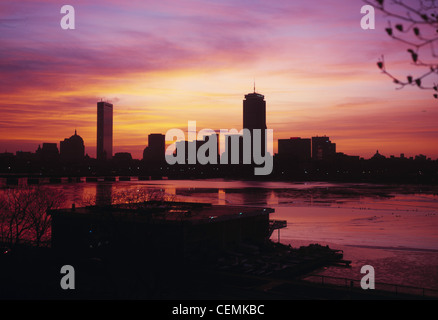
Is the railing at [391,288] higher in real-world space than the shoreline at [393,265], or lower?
higher

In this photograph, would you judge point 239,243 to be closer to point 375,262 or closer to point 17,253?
point 375,262

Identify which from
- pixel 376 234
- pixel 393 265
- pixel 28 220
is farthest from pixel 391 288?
pixel 28 220

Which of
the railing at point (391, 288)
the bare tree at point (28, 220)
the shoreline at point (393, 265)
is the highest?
the bare tree at point (28, 220)

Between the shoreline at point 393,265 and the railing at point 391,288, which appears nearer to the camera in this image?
the railing at point 391,288

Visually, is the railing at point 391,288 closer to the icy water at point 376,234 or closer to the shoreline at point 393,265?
the shoreline at point 393,265

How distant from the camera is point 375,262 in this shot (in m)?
55.1

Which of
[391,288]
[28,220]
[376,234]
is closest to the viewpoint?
[391,288]

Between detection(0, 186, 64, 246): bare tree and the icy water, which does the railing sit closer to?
the icy water

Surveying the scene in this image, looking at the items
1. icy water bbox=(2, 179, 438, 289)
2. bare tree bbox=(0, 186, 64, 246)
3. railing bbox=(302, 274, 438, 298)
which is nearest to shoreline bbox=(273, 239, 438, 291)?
icy water bbox=(2, 179, 438, 289)

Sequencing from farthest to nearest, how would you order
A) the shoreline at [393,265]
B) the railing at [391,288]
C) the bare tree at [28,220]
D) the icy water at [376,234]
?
1. the bare tree at [28,220]
2. the icy water at [376,234]
3. the shoreline at [393,265]
4. the railing at [391,288]

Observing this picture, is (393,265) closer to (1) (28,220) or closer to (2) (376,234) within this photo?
(2) (376,234)

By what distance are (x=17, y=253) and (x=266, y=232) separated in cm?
2776

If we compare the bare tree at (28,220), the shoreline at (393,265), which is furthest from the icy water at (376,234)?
the bare tree at (28,220)
